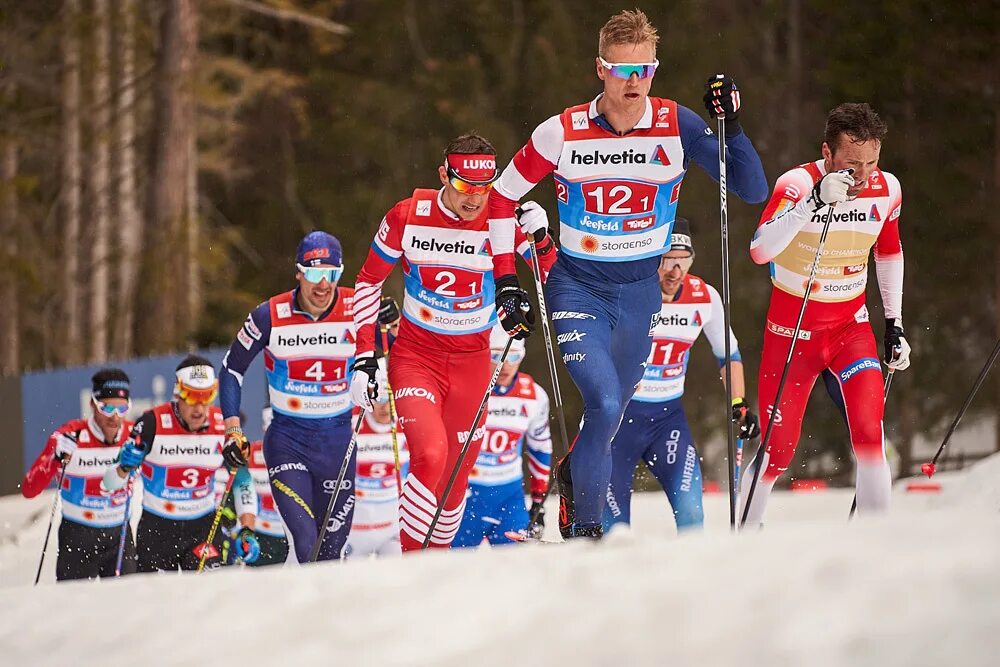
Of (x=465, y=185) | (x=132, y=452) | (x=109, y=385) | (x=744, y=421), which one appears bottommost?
(x=132, y=452)

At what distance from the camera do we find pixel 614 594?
12.6ft

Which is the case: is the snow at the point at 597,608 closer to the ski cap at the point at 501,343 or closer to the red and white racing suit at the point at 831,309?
the red and white racing suit at the point at 831,309

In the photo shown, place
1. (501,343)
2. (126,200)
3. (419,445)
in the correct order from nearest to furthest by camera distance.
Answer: (419,445) → (501,343) → (126,200)

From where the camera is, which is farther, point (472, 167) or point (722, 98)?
point (472, 167)

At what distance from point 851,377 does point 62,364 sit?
836 inches

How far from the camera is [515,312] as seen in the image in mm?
6531

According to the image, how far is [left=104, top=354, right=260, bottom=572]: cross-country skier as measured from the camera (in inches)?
373

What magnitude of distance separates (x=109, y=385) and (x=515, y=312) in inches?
163

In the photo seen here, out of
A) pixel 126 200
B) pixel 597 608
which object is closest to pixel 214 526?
pixel 597 608

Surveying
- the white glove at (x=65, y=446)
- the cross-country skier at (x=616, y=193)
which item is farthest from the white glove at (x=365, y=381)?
the white glove at (x=65, y=446)

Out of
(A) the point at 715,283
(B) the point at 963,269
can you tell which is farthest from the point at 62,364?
(B) the point at 963,269

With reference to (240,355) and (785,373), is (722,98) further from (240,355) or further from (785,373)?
(240,355)

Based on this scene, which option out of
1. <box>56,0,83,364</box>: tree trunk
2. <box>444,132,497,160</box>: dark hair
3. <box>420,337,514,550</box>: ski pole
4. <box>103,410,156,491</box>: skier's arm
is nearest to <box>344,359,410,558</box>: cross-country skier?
<box>103,410,156,491</box>: skier's arm

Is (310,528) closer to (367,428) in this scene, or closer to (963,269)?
(367,428)
